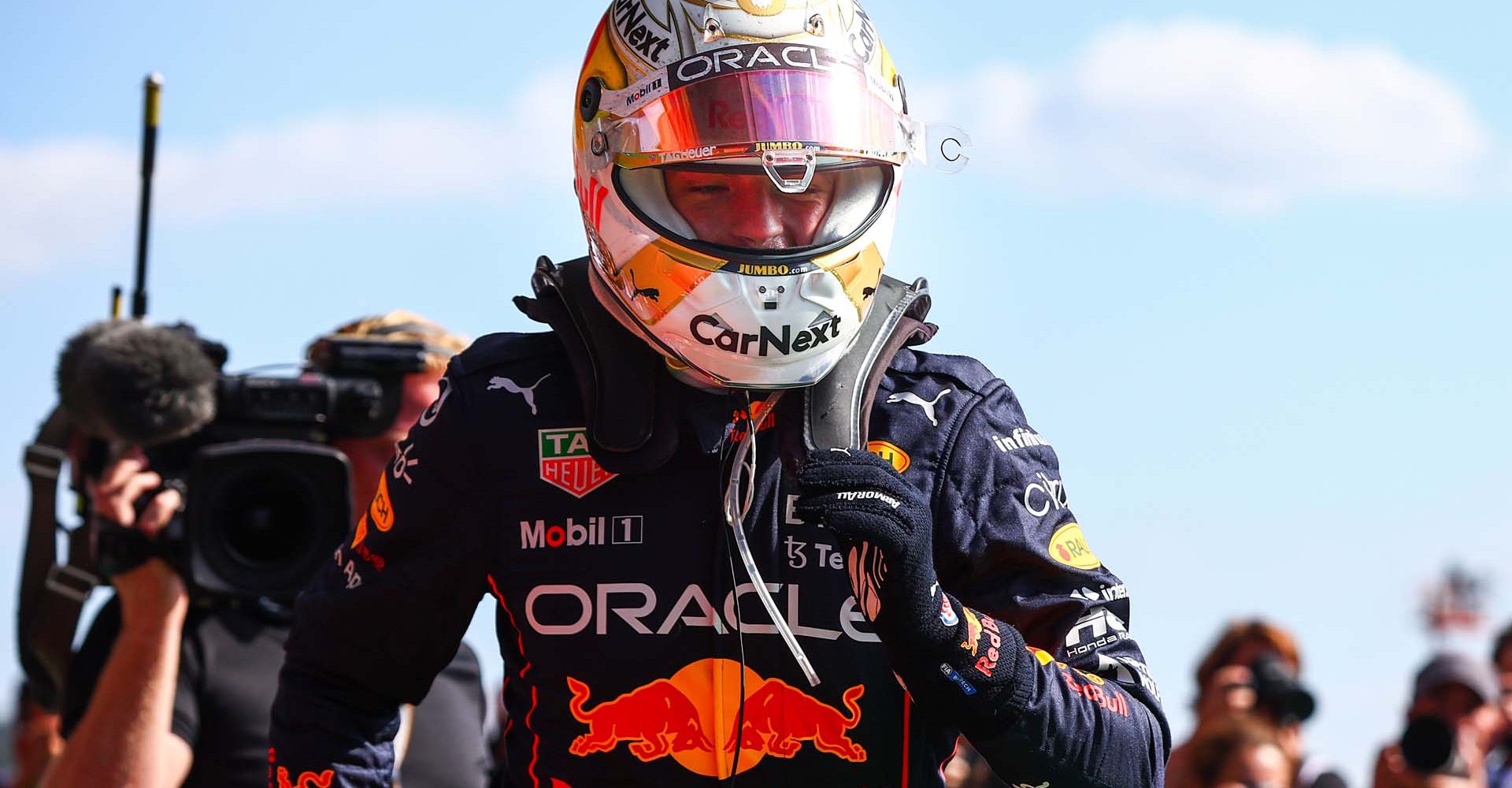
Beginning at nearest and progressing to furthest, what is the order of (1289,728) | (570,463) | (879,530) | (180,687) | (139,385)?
(879,530)
(570,463)
(139,385)
(180,687)
(1289,728)

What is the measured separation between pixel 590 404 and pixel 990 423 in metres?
0.60

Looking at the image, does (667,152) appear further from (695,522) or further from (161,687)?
(161,687)

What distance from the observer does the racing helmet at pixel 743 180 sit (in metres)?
2.92

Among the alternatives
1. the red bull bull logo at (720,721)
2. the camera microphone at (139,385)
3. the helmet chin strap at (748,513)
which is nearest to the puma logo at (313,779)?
the red bull bull logo at (720,721)

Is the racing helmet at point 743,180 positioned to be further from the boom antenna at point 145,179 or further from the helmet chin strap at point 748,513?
the boom antenna at point 145,179

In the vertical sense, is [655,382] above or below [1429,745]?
above

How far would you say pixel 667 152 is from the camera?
299cm

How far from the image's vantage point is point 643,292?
301 cm

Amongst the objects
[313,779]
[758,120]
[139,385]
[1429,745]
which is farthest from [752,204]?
[1429,745]

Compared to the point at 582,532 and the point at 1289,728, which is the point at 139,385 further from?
the point at 1289,728

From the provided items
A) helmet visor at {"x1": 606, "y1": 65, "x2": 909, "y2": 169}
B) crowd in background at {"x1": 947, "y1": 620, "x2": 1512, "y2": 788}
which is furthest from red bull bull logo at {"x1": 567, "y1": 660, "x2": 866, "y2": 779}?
crowd in background at {"x1": 947, "y1": 620, "x2": 1512, "y2": 788}

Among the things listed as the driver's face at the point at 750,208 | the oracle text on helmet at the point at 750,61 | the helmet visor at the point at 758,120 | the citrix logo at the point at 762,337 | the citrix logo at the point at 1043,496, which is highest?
the oracle text on helmet at the point at 750,61

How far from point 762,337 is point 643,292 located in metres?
0.22

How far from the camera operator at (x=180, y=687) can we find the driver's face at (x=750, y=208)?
6.40 feet
